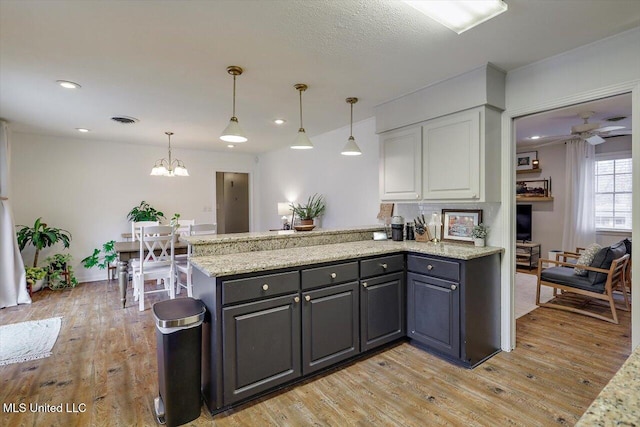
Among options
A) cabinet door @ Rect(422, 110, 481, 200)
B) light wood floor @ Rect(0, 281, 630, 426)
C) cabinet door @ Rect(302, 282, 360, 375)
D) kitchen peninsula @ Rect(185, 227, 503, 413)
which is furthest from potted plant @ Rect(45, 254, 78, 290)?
cabinet door @ Rect(422, 110, 481, 200)

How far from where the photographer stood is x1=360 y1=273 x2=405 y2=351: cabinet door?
2596mm

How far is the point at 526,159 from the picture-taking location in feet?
21.1

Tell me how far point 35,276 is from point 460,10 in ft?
19.9

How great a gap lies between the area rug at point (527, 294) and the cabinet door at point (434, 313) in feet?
5.35

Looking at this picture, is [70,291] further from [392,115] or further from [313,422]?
[392,115]

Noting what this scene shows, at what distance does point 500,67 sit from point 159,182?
5.83 m

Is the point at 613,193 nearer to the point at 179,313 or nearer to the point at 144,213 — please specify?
the point at 179,313

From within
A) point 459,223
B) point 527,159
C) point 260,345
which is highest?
point 527,159

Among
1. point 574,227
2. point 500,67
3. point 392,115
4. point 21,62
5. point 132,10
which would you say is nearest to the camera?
point 132,10

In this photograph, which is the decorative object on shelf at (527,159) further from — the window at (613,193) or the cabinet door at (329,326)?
the cabinet door at (329,326)

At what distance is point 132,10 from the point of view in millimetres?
1831

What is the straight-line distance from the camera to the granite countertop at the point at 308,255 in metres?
2.04

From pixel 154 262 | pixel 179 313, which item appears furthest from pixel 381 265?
pixel 154 262

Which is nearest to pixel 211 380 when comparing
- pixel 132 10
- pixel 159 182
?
pixel 132 10
